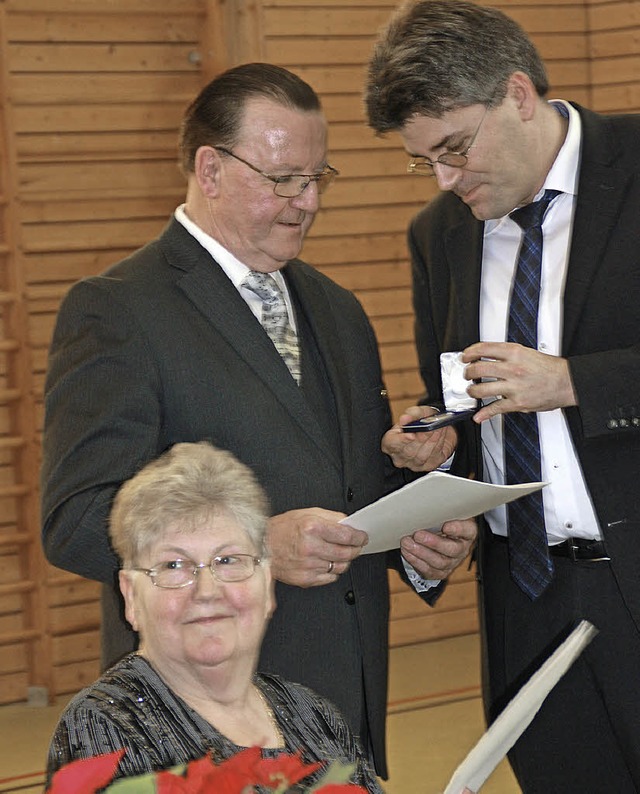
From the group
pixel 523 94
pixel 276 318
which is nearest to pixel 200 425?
pixel 276 318

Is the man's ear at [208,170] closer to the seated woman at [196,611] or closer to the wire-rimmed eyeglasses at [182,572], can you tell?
the seated woman at [196,611]

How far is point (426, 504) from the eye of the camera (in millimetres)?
2303

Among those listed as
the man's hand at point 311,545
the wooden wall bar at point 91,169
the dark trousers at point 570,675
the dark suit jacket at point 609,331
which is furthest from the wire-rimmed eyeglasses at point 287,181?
the wooden wall bar at point 91,169

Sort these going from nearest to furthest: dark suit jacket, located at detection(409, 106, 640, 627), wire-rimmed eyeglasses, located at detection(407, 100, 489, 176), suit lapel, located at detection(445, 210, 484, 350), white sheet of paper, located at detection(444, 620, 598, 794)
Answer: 1. white sheet of paper, located at detection(444, 620, 598, 794)
2. dark suit jacket, located at detection(409, 106, 640, 627)
3. wire-rimmed eyeglasses, located at detection(407, 100, 489, 176)
4. suit lapel, located at detection(445, 210, 484, 350)

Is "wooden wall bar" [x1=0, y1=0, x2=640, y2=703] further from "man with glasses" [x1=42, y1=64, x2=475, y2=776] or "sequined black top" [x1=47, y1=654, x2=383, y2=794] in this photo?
"sequined black top" [x1=47, y1=654, x2=383, y2=794]

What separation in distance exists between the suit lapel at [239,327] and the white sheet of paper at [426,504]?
1.06 feet

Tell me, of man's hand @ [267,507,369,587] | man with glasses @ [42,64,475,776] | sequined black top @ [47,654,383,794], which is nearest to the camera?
sequined black top @ [47,654,383,794]

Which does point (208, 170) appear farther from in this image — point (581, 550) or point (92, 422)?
point (581, 550)

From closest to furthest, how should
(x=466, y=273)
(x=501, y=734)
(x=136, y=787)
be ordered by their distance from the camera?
(x=136, y=787) → (x=501, y=734) → (x=466, y=273)

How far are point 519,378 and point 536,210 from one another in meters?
0.48

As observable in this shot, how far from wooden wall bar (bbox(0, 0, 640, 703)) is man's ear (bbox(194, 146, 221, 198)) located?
2.97 metres

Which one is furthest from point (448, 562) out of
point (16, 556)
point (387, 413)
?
point (16, 556)

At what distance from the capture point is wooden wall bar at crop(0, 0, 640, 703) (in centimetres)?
556

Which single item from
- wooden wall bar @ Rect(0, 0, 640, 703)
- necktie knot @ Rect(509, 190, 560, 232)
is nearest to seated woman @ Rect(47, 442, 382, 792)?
necktie knot @ Rect(509, 190, 560, 232)
